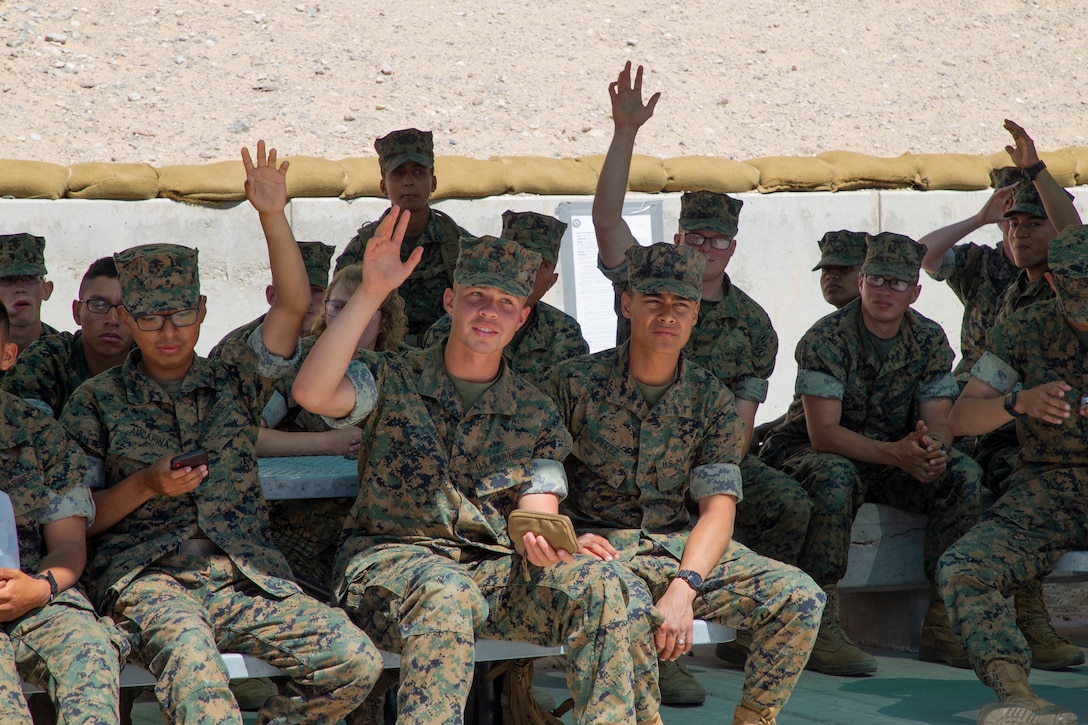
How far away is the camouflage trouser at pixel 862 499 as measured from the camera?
507cm

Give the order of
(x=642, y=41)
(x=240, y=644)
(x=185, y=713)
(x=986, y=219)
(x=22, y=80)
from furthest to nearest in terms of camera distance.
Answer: (x=642, y=41)
(x=22, y=80)
(x=986, y=219)
(x=240, y=644)
(x=185, y=713)

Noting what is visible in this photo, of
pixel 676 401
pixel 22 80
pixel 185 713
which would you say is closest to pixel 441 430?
pixel 676 401

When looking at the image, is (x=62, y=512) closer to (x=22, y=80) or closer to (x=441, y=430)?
(x=441, y=430)

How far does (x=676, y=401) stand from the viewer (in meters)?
4.21

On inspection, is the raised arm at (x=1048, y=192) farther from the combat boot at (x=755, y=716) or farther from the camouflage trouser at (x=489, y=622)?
the camouflage trouser at (x=489, y=622)

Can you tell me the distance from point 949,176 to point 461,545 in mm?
6151

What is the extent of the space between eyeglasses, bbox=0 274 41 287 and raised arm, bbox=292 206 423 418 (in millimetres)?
1778

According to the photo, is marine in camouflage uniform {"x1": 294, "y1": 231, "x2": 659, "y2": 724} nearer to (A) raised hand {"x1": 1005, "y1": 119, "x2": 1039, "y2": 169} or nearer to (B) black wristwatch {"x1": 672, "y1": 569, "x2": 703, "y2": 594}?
(B) black wristwatch {"x1": 672, "y1": 569, "x2": 703, "y2": 594}

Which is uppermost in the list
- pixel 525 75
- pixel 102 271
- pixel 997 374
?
pixel 525 75

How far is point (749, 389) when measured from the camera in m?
5.18

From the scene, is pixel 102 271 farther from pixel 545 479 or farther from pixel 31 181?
pixel 31 181

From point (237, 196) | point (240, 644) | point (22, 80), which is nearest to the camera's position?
point (240, 644)

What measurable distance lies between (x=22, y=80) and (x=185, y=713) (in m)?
10.5

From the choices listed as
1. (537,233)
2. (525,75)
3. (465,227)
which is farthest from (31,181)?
(525,75)
